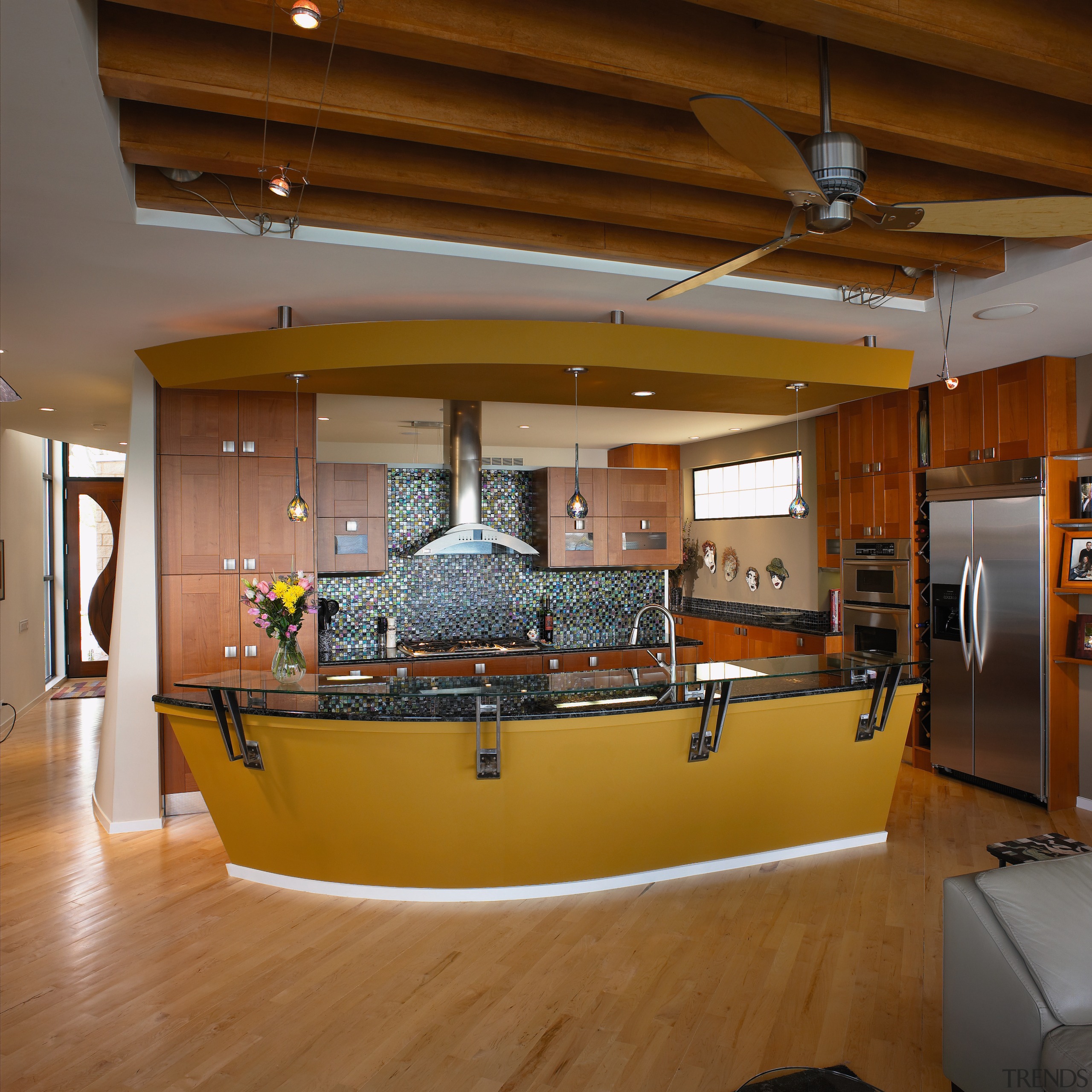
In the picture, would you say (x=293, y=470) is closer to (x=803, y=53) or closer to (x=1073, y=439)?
(x=803, y=53)

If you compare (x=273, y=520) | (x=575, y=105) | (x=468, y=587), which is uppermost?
(x=575, y=105)

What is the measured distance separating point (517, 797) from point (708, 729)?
909mm

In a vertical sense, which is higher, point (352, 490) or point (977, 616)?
point (352, 490)

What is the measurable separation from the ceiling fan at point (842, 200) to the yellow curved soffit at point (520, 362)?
170 centimetres

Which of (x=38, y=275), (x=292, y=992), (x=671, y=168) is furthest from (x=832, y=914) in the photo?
(x=38, y=275)

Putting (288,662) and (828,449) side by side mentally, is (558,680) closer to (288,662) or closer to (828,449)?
(288,662)

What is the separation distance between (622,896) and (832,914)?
0.90 metres

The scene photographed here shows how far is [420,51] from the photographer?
6.19 ft

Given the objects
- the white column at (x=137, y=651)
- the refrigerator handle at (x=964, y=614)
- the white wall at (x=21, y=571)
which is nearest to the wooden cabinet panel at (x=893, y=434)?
the refrigerator handle at (x=964, y=614)

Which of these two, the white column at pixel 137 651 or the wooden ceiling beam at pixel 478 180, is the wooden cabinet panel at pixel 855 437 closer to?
the wooden ceiling beam at pixel 478 180

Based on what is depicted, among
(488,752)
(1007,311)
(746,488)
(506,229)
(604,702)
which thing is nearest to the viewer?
(506,229)

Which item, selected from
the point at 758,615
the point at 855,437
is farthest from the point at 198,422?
the point at 758,615

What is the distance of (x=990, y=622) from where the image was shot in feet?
16.3

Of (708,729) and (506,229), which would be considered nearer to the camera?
(506,229)
